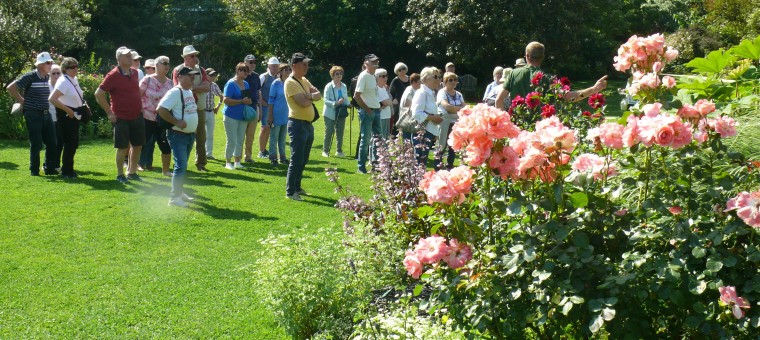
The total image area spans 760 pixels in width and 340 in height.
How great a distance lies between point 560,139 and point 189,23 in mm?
48036

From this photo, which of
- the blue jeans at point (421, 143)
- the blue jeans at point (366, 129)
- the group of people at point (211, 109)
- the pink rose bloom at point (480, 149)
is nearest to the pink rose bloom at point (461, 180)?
the pink rose bloom at point (480, 149)

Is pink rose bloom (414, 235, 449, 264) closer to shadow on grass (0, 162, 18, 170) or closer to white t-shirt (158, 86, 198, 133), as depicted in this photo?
white t-shirt (158, 86, 198, 133)

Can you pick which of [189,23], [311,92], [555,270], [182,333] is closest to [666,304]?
[555,270]

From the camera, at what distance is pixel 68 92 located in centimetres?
1098

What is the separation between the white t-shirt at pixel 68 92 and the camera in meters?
10.9

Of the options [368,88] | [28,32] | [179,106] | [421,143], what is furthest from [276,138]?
[28,32]

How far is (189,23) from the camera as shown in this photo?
48.8m

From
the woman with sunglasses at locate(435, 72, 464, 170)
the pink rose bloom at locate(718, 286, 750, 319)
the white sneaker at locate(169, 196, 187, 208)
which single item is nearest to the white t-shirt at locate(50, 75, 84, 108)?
the white sneaker at locate(169, 196, 187, 208)

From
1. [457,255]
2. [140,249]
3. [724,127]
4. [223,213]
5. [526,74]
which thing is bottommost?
[140,249]

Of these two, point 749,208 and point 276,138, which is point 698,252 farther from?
point 276,138

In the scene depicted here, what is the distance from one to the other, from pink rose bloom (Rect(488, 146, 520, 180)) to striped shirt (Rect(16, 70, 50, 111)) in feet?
31.4

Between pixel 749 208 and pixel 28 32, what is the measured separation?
20.6 meters

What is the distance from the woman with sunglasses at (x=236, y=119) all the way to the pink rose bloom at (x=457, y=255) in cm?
970

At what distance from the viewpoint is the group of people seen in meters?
9.73
